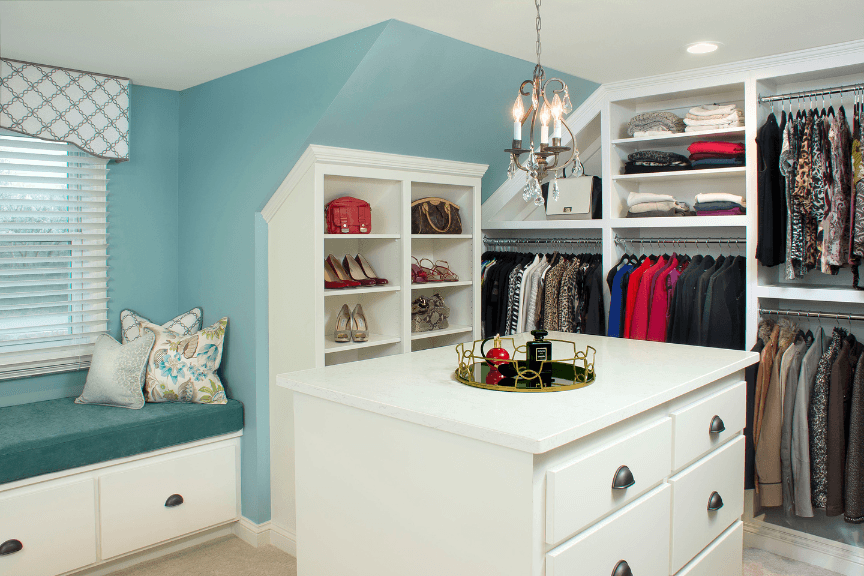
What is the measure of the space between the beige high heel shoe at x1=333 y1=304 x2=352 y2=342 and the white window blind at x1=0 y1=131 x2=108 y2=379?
1.25 meters

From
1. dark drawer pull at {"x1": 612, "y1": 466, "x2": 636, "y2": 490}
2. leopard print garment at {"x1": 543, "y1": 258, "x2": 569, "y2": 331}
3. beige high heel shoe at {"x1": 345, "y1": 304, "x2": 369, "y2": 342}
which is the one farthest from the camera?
leopard print garment at {"x1": 543, "y1": 258, "x2": 569, "y2": 331}

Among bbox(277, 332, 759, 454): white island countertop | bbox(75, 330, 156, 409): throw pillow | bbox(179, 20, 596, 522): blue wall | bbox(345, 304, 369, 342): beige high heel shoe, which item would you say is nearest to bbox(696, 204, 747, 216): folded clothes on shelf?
bbox(179, 20, 596, 522): blue wall

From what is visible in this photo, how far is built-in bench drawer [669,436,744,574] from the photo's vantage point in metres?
1.91

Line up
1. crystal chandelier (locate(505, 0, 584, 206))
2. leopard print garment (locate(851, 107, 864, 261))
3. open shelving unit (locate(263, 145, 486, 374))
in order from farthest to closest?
open shelving unit (locate(263, 145, 486, 374)) < leopard print garment (locate(851, 107, 864, 261)) < crystal chandelier (locate(505, 0, 584, 206))

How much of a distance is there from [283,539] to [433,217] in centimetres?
180

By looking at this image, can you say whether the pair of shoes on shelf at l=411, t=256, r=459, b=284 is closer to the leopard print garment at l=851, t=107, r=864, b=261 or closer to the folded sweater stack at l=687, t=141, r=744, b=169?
the folded sweater stack at l=687, t=141, r=744, b=169

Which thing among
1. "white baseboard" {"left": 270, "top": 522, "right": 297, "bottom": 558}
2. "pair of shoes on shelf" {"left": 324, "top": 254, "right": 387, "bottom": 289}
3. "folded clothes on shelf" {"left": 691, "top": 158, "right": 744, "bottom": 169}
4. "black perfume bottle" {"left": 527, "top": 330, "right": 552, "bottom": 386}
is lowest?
"white baseboard" {"left": 270, "top": 522, "right": 297, "bottom": 558}

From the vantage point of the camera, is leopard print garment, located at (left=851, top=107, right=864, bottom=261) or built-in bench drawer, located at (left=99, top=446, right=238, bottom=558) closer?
leopard print garment, located at (left=851, top=107, right=864, bottom=261)

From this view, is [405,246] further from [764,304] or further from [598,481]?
[598,481]

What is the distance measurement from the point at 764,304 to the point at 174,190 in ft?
10.5

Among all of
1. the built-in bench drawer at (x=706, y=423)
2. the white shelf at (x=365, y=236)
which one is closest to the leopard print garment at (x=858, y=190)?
the built-in bench drawer at (x=706, y=423)

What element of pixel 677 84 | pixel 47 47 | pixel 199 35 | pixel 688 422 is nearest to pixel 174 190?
pixel 47 47

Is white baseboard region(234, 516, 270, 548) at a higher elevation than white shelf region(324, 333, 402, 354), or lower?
lower

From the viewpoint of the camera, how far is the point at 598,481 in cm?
157
